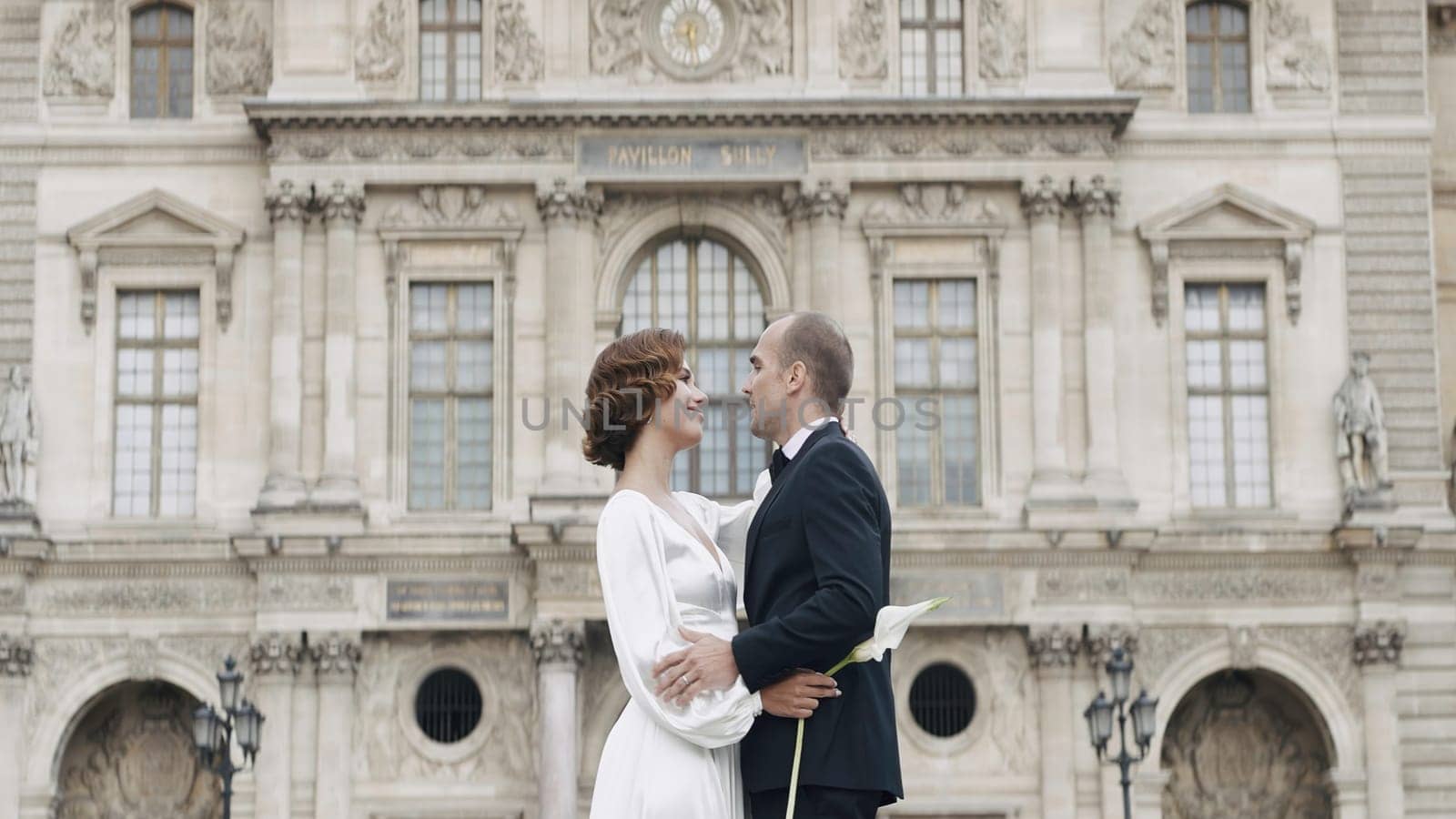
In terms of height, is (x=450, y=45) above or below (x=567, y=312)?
above

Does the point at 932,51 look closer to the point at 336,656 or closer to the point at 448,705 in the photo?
the point at 448,705

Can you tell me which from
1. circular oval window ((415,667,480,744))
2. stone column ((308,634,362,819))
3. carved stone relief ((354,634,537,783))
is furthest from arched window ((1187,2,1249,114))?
stone column ((308,634,362,819))

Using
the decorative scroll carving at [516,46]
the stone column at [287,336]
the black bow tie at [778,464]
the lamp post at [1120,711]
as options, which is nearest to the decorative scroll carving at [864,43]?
the decorative scroll carving at [516,46]

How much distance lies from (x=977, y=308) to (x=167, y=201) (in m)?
10.6

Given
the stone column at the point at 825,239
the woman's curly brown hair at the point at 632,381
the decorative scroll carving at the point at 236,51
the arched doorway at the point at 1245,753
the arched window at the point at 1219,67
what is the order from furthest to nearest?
1. the arched window at the point at 1219,67
2. the decorative scroll carving at the point at 236,51
3. the arched doorway at the point at 1245,753
4. the stone column at the point at 825,239
5. the woman's curly brown hair at the point at 632,381

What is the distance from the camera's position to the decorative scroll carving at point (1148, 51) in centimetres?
3197

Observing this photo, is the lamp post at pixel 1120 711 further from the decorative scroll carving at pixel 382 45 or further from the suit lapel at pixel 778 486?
the suit lapel at pixel 778 486

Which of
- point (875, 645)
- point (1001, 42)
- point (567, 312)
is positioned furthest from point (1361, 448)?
point (875, 645)

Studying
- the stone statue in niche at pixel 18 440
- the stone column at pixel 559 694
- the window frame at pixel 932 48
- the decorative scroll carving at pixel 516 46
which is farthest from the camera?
the window frame at pixel 932 48

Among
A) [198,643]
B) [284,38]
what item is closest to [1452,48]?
[284,38]

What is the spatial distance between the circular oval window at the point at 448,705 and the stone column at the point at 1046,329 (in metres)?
7.65

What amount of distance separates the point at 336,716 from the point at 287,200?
A: 6567 mm

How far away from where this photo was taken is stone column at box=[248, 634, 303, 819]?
2998cm

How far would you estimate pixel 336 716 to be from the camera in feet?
99.1
